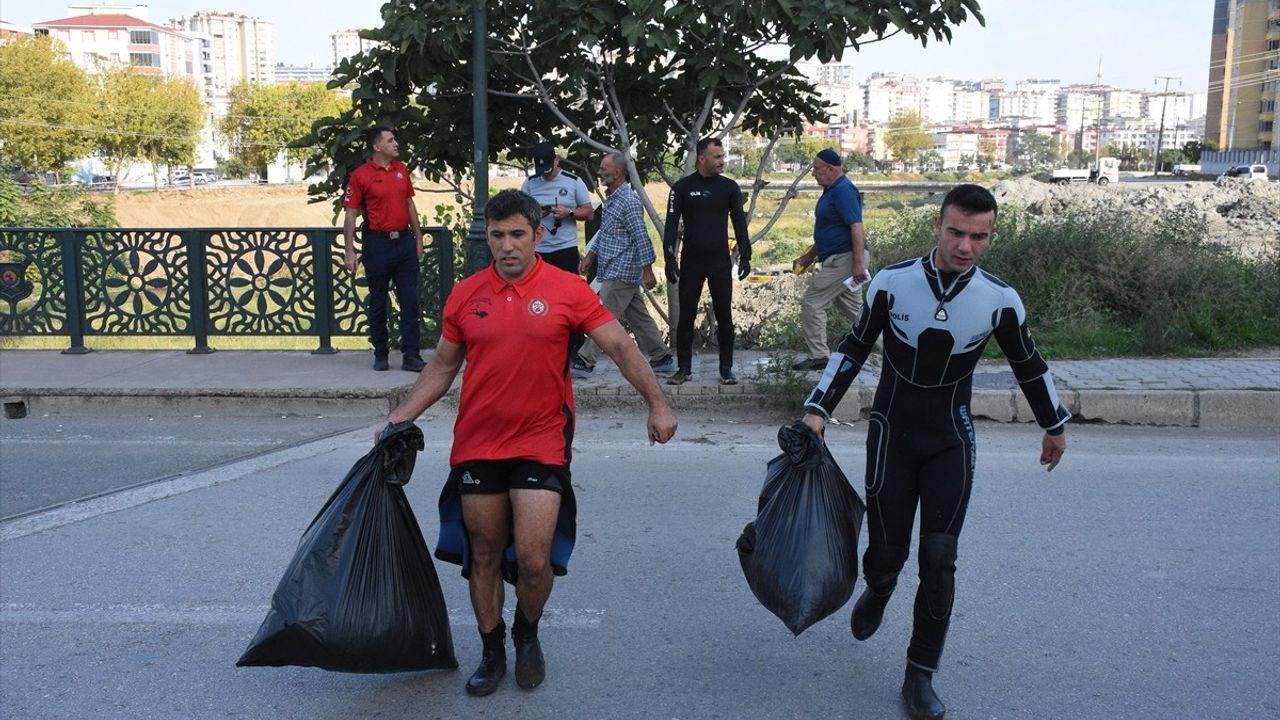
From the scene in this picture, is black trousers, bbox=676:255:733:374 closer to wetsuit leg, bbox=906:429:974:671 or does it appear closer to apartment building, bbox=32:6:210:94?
wetsuit leg, bbox=906:429:974:671

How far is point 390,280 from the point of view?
996 cm

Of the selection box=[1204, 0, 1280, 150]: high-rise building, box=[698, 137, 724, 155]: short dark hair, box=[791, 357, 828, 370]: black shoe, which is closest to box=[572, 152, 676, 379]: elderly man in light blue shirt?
box=[698, 137, 724, 155]: short dark hair

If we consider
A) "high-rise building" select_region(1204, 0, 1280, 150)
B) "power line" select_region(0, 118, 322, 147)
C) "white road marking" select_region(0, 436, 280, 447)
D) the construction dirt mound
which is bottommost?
"white road marking" select_region(0, 436, 280, 447)

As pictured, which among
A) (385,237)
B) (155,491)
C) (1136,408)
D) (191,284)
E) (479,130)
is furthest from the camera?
(191,284)

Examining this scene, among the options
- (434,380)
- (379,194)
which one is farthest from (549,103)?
(434,380)

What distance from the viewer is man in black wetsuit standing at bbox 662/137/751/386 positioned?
8734 millimetres

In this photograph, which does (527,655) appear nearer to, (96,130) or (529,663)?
(529,663)

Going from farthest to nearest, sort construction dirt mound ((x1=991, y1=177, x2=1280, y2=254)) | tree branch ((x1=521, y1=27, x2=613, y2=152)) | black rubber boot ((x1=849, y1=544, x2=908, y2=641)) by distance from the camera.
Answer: construction dirt mound ((x1=991, y1=177, x2=1280, y2=254)) → tree branch ((x1=521, y1=27, x2=613, y2=152)) → black rubber boot ((x1=849, y1=544, x2=908, y2=641))

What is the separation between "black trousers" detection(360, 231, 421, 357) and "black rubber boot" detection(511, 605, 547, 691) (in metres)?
5.78

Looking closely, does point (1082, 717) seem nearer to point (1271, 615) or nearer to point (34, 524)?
point (1271, 615)

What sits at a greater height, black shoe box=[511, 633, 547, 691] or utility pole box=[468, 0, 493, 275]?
utility pole box=[468, 0, 493, 275]

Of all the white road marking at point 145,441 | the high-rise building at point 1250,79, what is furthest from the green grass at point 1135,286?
the high-rise building at point 1250,79

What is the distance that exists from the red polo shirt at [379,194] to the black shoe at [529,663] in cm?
580

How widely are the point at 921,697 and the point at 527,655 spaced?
1.38 m
